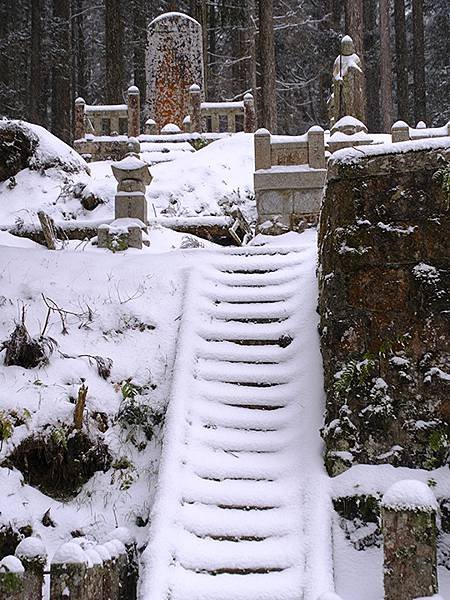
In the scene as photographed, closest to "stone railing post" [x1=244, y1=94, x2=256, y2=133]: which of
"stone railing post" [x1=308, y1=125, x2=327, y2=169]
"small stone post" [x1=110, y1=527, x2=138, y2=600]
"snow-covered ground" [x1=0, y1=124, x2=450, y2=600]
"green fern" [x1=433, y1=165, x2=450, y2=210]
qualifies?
"stone railing post" [x1=308, y1=125, x2=327, y2=169]

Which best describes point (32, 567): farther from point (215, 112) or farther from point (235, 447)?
point (215, 112)

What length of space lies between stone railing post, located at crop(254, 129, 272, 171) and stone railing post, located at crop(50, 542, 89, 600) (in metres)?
8.29

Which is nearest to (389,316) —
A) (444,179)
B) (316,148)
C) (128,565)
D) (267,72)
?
(444,179)

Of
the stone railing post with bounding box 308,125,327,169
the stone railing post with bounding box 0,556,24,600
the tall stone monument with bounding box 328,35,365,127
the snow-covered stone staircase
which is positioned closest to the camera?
the stone railing post with bounding box 0,556,24,600

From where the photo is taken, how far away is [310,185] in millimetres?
11484

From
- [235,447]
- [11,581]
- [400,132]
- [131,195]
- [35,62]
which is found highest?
[35,62]

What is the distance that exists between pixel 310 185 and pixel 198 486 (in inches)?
276

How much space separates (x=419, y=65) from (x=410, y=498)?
22975mm

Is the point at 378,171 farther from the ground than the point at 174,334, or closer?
farther from the ground

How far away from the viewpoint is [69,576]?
13.8 ft

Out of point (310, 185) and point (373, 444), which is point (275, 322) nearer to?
point (373, 444)

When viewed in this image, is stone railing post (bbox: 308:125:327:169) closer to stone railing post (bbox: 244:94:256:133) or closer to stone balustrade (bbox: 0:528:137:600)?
stone railing post (bbox: 244:94:256:133)

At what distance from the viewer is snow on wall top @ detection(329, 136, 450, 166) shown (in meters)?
5.76

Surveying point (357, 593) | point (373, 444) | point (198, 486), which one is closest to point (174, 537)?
point (198, 486)
